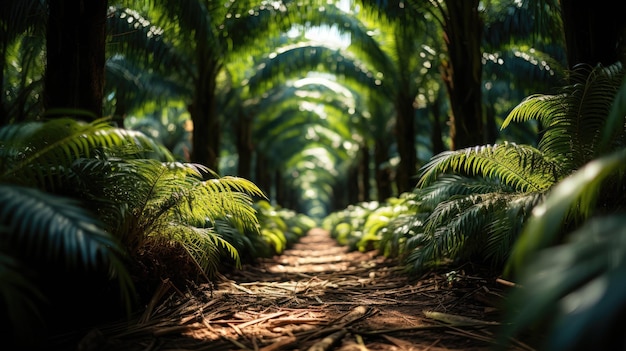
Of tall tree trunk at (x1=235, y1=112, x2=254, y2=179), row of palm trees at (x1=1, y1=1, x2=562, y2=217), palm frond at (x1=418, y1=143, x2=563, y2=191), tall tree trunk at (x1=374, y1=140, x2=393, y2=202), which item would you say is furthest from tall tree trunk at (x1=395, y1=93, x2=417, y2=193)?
palm frond at (x1=418, y1=143, x2=563, y2=191)

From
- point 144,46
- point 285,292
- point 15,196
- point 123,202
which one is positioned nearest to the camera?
point 15,196

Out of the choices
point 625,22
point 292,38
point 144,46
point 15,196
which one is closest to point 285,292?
point 15,196

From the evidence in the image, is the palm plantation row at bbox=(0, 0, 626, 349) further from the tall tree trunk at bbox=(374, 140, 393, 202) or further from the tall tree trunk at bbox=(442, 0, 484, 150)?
the tall tree trunk at bbox=(374, 140, 393, 202)

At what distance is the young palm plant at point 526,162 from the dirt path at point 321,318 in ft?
1.23

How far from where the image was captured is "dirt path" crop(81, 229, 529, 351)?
7.25ft

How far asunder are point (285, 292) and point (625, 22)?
12.5 ft

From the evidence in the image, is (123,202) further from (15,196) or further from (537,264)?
(537,264)

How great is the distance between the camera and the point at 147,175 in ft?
9.87

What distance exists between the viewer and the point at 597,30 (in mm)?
3482

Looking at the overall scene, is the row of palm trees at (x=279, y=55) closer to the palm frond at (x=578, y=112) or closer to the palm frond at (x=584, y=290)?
the palm frond at (x=578, y=112)

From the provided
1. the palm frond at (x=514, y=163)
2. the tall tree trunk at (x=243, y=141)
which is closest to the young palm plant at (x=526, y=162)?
the palm frond at (x=514, y=163)

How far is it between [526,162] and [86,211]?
10.3ft

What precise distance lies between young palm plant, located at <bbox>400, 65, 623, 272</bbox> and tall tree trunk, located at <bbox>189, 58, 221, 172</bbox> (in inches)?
186

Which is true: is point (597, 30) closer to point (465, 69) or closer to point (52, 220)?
point (465, 69)
